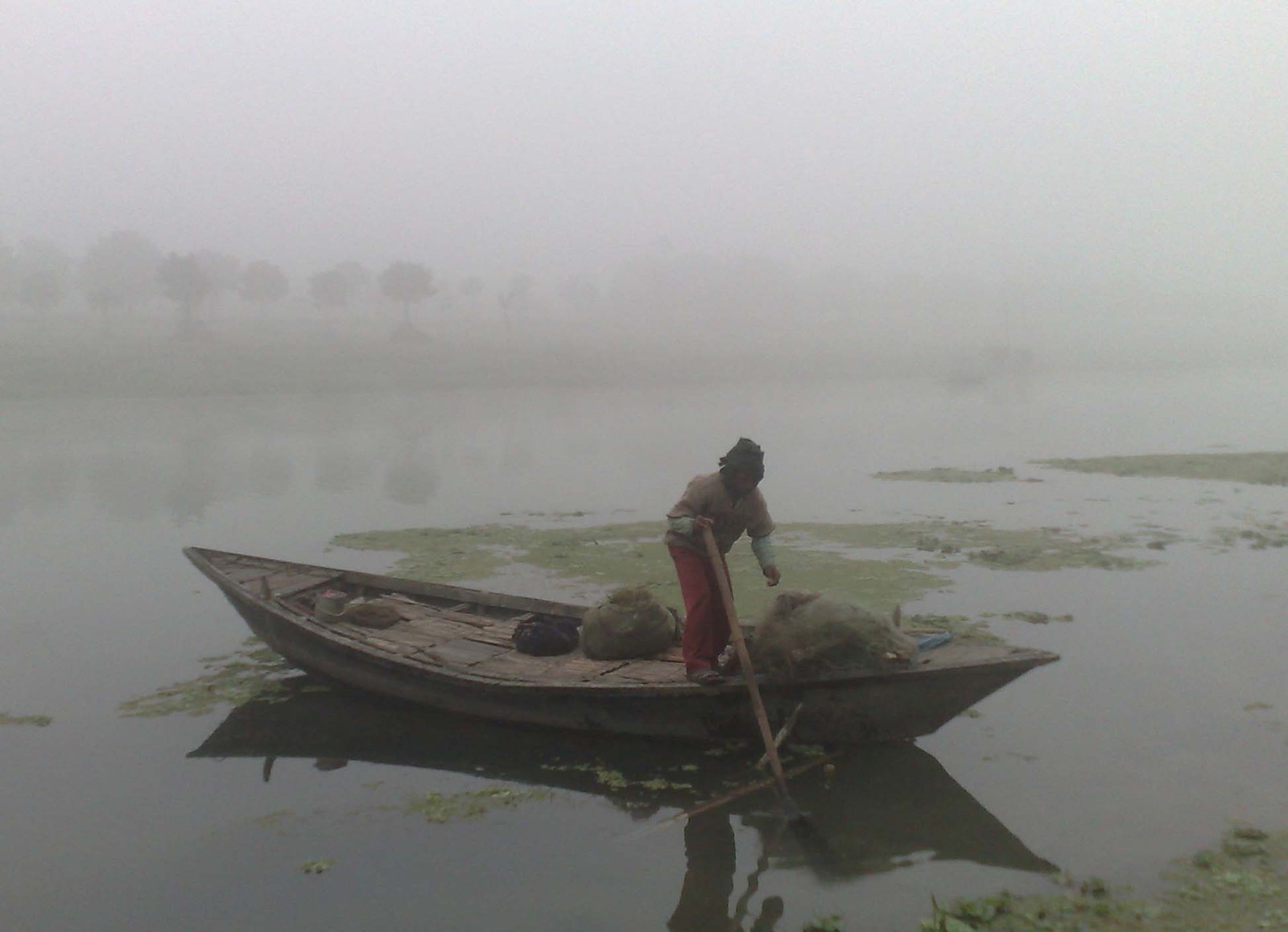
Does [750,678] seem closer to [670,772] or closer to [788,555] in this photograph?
[670,772]

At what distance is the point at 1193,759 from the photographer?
7.39m

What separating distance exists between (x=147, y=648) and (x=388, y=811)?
229 inches

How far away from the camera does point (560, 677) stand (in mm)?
8070

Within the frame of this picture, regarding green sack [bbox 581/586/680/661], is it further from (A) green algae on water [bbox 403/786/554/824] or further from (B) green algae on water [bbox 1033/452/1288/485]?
(B) green algae on water [bbox 1033/452/1288/485]

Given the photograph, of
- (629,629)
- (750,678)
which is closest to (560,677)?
(629,629)

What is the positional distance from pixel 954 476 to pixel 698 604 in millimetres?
21608

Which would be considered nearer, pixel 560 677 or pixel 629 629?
pixel 560 677

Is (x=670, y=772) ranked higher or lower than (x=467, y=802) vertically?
higher

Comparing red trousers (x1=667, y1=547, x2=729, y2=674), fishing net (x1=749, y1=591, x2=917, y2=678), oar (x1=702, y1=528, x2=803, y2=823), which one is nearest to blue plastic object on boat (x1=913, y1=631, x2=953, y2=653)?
fishing net (x1=749, y1=591, x2=917, y2=678)

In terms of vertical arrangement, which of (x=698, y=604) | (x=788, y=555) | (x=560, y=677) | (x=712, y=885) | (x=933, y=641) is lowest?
(x=712, y=885)

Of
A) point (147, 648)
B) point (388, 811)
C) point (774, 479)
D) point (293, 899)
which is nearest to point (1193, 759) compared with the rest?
point (388, 811)

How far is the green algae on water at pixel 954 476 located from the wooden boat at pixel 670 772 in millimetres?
20082

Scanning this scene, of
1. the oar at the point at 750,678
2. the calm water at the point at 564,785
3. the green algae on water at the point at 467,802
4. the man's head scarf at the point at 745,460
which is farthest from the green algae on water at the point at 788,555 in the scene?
the green algae on water at the point at 467,802

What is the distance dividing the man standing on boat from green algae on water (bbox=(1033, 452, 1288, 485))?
2152cm
